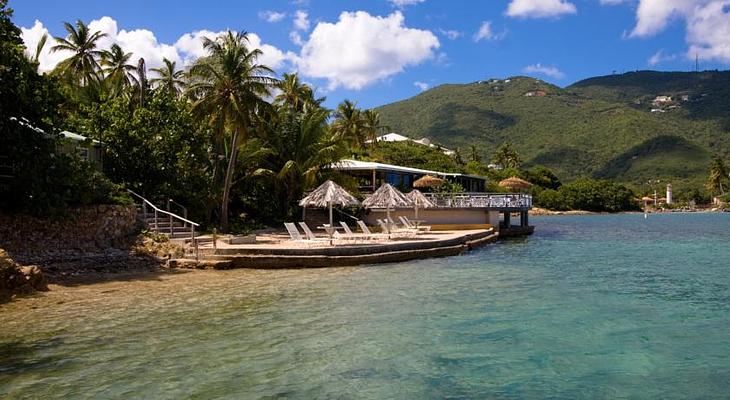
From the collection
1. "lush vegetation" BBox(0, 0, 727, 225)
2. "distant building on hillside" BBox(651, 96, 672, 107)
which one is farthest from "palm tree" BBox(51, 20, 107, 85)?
"distant building on hillside" BBox(651, 96, 672, 107)

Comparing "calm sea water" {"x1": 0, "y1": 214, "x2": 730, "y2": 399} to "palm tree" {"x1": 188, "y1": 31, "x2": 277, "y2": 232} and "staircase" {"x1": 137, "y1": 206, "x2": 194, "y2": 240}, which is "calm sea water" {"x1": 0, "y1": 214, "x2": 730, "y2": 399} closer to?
"staircase" {"x1": 137, "y1": 206, "x2": 194, "y2": 240}

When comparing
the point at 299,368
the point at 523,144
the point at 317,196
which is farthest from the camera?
the point at 523,144

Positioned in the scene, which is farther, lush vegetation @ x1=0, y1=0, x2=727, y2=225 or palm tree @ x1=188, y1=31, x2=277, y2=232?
palm tree @ x1=188, y1=31, x2=277, y2=232

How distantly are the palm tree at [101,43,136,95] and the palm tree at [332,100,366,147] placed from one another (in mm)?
18138

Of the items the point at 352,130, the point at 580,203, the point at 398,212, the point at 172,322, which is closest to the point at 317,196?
the point at 398,212

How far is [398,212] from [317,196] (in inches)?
381

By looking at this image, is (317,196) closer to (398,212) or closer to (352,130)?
(398,212)

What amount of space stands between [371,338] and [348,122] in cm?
4234

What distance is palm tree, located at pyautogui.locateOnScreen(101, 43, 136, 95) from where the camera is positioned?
121 feet

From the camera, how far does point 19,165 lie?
50.5ft

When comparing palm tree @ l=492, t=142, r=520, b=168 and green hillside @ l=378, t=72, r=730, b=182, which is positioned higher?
green hillside @ l=378, t=72, r=730, b=182

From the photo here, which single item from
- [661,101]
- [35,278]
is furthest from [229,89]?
[661,101]

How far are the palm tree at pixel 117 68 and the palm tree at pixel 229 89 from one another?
13815mm

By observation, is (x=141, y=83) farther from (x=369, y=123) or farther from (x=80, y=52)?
(x=369, y=123)
